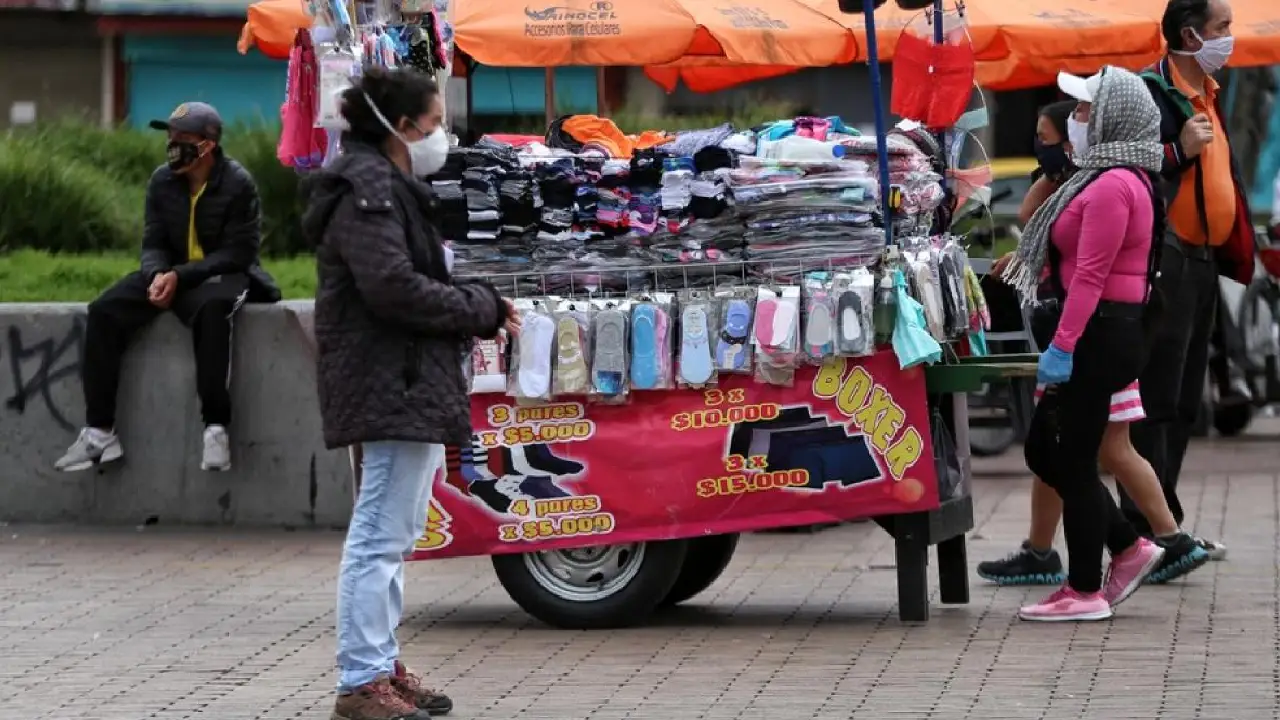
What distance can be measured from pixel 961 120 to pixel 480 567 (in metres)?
2.83

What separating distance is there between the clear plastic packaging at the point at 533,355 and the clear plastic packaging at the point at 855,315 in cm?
96

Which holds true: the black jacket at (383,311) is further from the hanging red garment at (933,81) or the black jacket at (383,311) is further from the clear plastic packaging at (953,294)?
the hanging red garment at (933,81)

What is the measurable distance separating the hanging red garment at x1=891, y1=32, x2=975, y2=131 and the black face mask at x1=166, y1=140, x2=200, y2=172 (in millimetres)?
3680

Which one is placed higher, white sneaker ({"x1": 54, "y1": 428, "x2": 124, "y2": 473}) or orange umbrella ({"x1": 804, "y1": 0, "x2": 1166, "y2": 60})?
orange umbrella ({"x1": 804, "y1": 0, "x2": 1166, "y2": 60})

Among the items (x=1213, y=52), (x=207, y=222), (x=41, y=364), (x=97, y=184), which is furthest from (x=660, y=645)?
(x=97, y=184)

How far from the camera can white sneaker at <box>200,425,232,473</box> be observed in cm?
1020

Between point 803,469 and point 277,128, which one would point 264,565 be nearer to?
point 803,469

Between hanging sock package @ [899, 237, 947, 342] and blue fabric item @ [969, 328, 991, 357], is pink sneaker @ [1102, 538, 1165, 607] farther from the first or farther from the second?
hanging sock package @ [899, 237, 947, 342]

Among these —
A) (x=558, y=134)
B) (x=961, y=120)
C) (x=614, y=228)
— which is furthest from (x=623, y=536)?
(x=961, y=120)

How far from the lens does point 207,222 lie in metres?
10.3

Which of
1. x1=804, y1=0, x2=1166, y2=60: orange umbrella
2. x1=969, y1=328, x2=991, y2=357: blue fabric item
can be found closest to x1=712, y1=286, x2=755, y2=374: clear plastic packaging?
x1=969, y1=328, x2=991, y2=357: blue fabric item

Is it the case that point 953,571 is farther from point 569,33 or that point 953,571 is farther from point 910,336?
point 569,33

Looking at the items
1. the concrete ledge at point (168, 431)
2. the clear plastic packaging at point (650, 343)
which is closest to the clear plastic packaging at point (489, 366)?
the clear plastic packaging at point (650, 343)

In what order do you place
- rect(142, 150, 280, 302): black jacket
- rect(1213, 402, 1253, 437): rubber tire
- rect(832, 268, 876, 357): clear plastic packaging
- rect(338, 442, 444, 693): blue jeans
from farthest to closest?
1. rect(1213, 402, 1253, 437): rubber tire
2. rect(142, 150, 280, 302): black jacket
3. rect(832, 268, 876, 357): clear plastic packaging
4. rect(338, 442, 444, 693): blue jeans
